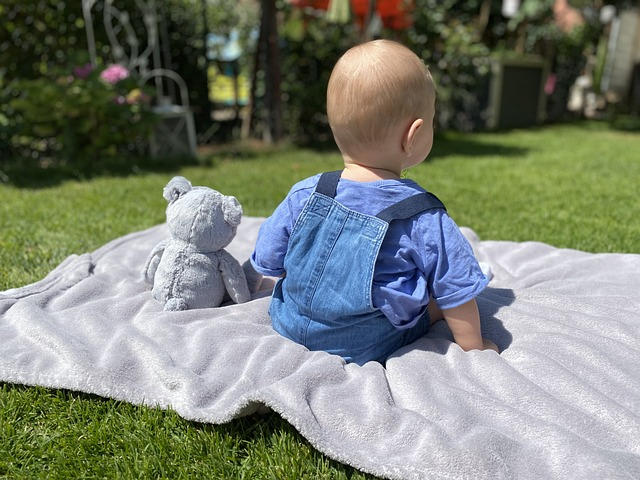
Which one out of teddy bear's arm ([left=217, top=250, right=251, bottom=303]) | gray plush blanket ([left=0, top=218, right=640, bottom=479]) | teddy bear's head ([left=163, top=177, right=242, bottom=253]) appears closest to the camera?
A: gray plush blanket ([left=0, top=218, right=640, bottom=479])

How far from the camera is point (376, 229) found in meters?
1.84

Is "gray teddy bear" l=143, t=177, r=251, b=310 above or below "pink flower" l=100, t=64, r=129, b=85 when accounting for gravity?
below

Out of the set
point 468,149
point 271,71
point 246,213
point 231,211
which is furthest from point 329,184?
point 468,149

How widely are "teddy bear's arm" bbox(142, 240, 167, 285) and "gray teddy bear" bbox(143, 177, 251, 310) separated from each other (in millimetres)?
49

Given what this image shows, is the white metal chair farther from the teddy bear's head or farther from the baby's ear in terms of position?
the baby's ear

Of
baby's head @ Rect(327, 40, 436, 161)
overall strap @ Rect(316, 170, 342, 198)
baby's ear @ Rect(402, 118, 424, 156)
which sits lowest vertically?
overall strap @ Rect(316, 170, 342, 198)

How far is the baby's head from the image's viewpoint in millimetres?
1736

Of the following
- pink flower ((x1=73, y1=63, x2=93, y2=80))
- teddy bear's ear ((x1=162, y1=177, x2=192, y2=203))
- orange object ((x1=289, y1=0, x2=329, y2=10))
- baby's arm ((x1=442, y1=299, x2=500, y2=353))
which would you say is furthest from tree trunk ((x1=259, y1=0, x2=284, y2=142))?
baby's arm ((x1=442, y1=299, x2=500, y2=353))

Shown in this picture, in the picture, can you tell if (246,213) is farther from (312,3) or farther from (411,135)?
(312,3)

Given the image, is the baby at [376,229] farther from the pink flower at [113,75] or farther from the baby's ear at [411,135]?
the pink flower at [113,75]

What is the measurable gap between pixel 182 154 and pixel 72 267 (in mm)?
3773

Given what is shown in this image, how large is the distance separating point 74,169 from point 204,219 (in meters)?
3.67

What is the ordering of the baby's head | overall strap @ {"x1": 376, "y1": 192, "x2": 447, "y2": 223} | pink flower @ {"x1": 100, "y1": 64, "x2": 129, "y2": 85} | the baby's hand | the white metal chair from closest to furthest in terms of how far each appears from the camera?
the baby's head, overall strap @ {"x1": 376, "y1": 192, "x2": 447, "y2": 223}, the baby's hand, pink flower @ {"x1": 100, "y1": 64, "x2": 129, "y2": 85}, the white metal chair

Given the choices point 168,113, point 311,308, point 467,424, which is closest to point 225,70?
point 168,113
